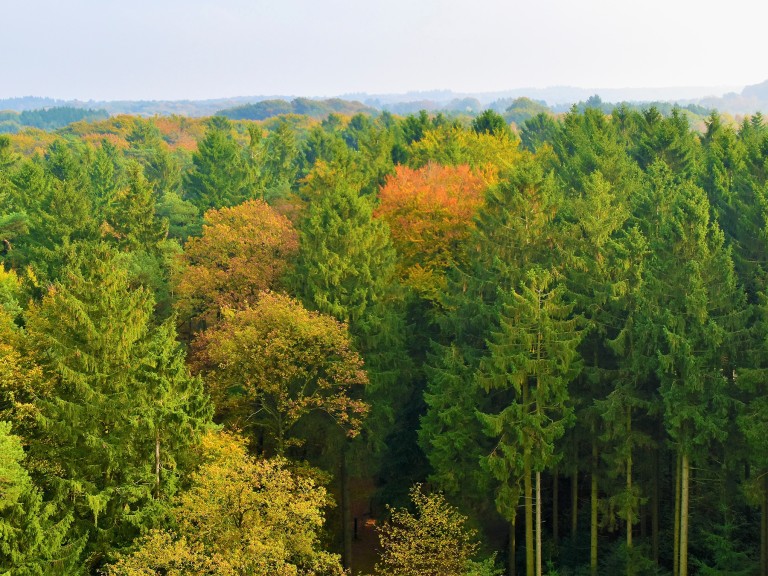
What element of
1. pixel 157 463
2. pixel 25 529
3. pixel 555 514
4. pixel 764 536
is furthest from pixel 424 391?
pixel 25 529

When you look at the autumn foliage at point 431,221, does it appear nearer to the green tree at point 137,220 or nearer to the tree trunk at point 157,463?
the tree trunk at point 157,463

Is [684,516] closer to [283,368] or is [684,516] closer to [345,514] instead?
[345,514]

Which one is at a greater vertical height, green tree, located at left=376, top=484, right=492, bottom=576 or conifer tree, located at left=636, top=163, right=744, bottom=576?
conifer tree, located at left=636, top=163, right=744, bottom=576

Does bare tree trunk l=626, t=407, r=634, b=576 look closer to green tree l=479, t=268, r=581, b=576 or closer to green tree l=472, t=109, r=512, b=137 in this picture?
green tree l=479, t=268, r=581, b=576

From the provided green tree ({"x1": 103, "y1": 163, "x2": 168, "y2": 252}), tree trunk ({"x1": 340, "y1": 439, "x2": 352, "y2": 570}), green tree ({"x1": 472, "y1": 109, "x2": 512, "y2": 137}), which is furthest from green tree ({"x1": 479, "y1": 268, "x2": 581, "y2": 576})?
green tree ({"x1": 472, "y1": 109, "x2": 512, "y2": 137})

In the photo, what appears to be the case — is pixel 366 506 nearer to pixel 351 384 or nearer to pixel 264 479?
pixel 351 384

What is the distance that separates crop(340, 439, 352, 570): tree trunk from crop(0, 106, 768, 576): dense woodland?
0.23m

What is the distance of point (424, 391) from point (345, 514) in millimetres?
7776

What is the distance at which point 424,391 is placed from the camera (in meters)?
35.6

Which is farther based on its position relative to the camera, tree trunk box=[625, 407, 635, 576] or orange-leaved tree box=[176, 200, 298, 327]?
orange-leaved tree box=[176, 200, 298, 327]

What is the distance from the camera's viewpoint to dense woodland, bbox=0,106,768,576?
88.7 feet

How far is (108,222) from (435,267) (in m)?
32.6

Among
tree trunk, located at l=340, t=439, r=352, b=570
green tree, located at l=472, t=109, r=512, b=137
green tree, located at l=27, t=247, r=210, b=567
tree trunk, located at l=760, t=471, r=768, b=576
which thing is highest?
green tree, located at l=472, t=109, r=512, b=137

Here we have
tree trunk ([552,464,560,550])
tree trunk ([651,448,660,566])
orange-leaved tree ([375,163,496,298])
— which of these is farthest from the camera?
orange-leaved tree ([375,163,496,298])
